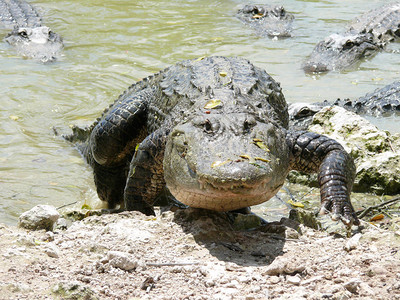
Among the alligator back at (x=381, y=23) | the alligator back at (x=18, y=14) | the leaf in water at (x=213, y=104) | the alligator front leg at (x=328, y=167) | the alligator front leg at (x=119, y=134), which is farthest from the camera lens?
the alligator back at (x=18, y=14)

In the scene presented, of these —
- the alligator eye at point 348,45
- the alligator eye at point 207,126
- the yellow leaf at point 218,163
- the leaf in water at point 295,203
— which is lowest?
the leaf in water at point 295,203

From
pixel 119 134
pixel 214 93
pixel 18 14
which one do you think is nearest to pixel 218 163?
pixel 214 93

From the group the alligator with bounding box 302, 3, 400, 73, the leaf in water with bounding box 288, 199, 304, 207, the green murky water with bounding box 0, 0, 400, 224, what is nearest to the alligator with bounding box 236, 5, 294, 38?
the green murky water with bounding box 0, 0, 400, 224

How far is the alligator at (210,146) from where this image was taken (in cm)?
315

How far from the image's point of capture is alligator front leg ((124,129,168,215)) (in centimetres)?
422

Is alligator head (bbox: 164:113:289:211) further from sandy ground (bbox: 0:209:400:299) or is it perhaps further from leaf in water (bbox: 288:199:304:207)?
leaf in water (bbox: 288:199:304:207)

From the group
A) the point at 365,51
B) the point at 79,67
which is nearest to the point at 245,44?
the point at 365,51

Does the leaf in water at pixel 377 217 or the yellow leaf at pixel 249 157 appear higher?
the yellow leaf at pixel 249 157

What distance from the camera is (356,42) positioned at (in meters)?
12.0

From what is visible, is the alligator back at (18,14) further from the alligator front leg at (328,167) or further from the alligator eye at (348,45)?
the alligator front leg at (328,167)

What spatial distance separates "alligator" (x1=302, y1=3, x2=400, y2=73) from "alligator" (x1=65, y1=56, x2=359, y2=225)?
5840mm

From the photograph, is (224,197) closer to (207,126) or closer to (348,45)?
(207,126)

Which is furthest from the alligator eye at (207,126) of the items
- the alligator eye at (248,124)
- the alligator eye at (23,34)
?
the alligator eye at (23,34)

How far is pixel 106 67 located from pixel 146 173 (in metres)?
6.47
